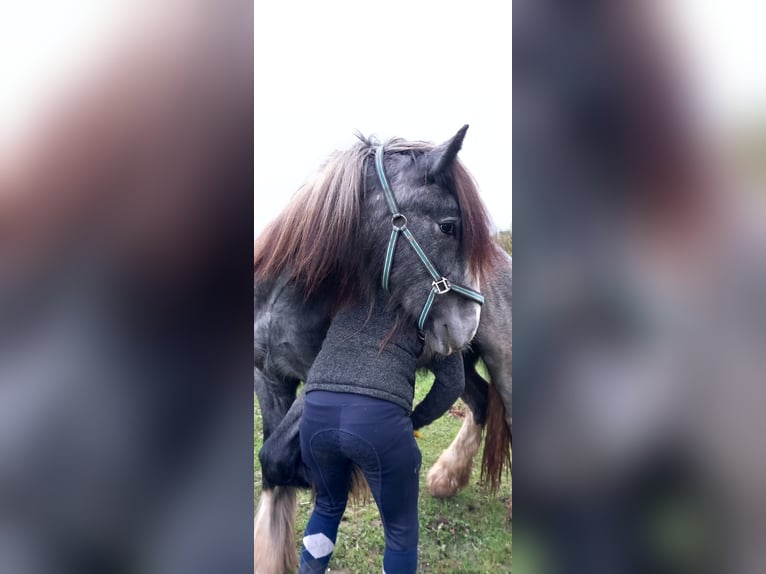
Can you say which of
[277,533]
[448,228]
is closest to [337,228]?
[448,228]

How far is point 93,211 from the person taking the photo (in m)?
1.55

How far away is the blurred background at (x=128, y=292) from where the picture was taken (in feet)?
5.06

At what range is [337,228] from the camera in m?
1.53

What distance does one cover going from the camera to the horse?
1.52 meters

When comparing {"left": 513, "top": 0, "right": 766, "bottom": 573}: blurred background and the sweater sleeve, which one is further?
the sweater sleeve

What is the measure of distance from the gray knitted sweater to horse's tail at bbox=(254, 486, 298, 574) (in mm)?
354

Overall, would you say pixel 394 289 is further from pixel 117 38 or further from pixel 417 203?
pixel 117 38

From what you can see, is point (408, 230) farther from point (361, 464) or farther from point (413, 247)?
point (361, 464)

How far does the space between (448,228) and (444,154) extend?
214 mm

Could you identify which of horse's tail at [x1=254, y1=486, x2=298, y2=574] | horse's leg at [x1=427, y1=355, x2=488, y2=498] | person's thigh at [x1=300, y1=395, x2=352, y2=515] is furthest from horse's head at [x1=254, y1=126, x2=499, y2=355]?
horse's tail at [x1=254, y1=486, x2=298, y2=574]

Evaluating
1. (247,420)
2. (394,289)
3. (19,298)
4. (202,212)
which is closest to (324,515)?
(247,420)

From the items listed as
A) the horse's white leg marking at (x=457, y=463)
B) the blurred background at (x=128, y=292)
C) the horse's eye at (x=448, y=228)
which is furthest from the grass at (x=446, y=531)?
the horse's eye at (x=448, y=228)

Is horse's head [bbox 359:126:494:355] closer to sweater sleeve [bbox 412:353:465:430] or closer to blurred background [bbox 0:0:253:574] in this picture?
sweater sleeve [bbox 412:353:465:430]

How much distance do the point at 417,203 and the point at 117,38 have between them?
3.43 ft
